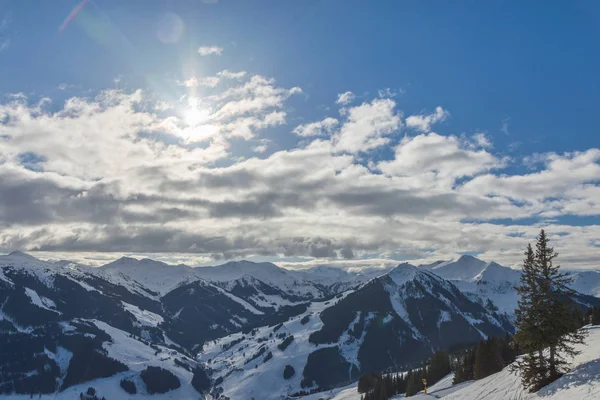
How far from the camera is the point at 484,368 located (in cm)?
10925

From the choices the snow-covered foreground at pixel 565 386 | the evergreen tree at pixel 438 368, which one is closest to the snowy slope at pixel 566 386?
the snow-covered foreground at pixel 565 386

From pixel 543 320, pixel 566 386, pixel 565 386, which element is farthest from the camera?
pixel 543 320

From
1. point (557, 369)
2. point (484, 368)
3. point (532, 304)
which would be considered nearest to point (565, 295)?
point (532, 304)

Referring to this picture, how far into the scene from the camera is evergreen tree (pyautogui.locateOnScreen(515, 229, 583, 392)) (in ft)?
149

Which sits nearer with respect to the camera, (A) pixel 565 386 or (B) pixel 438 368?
(A) pixel 565 386

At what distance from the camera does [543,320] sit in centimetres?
4672

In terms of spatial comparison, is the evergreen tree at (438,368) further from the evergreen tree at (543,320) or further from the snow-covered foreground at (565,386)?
the evergreen tree at (543,320)

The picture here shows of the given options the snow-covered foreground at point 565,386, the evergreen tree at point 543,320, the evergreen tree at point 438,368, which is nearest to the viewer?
the snow-covered foreground at point 565,386

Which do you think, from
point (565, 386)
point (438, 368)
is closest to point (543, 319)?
point (565, 386)

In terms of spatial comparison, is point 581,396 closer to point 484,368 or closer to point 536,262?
point 536,262

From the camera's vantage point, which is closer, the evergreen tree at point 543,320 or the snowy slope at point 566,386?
the snowy slope at point 566,386

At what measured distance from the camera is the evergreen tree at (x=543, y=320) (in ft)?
149

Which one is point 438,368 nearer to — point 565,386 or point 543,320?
point 543,320

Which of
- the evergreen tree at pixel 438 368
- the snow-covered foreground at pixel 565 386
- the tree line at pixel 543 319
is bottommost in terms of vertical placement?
the evergreen tree at pixel 438 368
